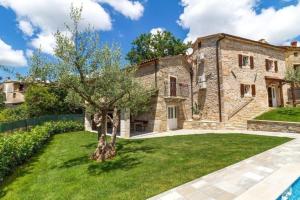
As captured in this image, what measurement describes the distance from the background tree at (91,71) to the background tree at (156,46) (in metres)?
27.4

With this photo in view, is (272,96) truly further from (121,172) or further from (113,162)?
(121,172)

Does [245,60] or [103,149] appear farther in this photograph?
[245,60]

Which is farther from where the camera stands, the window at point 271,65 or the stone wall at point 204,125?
the window at point 271,65

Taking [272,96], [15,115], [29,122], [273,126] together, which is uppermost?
[272,96]

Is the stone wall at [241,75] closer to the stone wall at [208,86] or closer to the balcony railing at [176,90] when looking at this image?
the stone wall at [208,86]

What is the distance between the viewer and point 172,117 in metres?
20.0

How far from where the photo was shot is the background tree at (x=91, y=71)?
7.74 meters

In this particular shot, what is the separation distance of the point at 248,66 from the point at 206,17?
22.6ft

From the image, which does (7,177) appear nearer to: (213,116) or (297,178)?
(297,178)

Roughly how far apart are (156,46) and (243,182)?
111 ft

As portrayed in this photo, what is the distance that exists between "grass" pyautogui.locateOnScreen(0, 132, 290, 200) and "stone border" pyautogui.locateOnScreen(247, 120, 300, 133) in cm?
503

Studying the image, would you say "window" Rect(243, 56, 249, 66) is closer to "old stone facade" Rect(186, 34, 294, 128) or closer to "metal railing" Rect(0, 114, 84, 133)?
"old stone facade" Rect(186, 34, 294, 128)

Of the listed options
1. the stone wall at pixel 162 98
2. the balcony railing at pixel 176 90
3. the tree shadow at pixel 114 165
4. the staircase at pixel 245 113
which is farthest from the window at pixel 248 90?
the tree shadow at pixel 114 165

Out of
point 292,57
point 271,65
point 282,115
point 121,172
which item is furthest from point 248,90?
point 121,172
